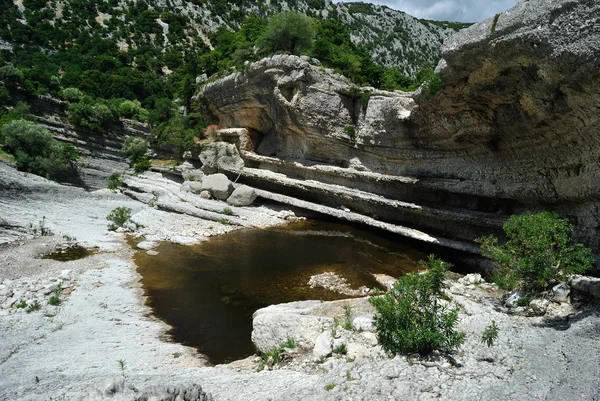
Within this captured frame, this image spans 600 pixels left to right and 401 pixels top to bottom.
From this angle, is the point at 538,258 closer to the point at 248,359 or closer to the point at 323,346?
the point at 323,346

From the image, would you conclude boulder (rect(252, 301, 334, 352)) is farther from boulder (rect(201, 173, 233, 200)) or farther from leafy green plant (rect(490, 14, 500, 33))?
boulder (rect(201, 173, 233, 200))

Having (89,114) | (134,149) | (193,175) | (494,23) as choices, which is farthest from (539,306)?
(89,114)

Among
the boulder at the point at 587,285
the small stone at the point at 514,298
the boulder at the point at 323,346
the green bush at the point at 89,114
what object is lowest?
the boulder at the point at 323,346

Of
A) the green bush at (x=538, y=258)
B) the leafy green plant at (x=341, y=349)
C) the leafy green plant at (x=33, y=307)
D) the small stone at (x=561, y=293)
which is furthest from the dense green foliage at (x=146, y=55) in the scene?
the leafy green plant at (x=33, y=307)

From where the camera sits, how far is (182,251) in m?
18.3

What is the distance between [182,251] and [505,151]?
16507 mm

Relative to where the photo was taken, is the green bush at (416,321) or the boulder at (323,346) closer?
the green bush at (416,321)

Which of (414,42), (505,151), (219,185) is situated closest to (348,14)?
(414,42)

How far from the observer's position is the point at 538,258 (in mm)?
9594

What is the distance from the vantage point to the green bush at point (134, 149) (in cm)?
3756

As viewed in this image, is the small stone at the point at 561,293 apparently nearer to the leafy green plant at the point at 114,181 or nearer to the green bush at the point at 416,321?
the green bush at the point at 416,321

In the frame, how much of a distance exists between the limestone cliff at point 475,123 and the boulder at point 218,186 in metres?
4.60

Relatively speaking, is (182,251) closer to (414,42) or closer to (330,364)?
(330,364)

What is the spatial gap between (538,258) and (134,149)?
3771cm
